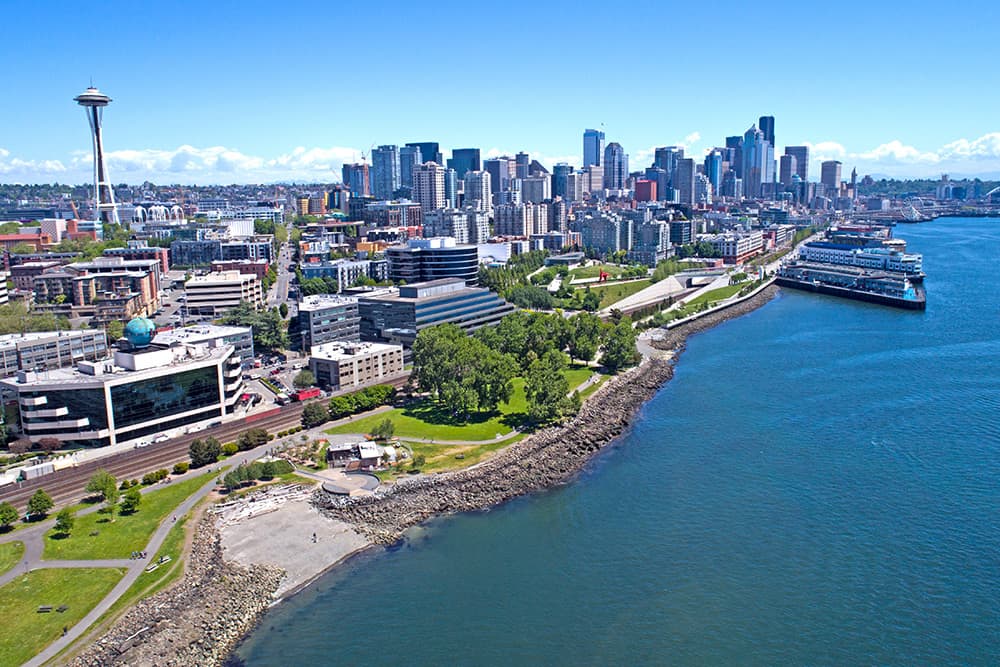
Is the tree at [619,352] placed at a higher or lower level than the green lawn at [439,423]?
higher

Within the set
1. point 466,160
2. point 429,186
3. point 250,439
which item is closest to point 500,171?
point 466,160

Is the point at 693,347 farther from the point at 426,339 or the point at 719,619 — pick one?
the point at 719,619

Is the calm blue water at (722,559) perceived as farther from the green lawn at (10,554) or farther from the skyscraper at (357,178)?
the skyscraper at (357,178)

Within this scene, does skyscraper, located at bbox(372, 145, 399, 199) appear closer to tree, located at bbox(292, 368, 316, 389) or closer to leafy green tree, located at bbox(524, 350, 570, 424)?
tree, located at bbox(292, 368, 316, 389)

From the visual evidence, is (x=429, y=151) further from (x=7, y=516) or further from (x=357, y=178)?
(x=7, y=516)

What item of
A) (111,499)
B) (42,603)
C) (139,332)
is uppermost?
(139,332)

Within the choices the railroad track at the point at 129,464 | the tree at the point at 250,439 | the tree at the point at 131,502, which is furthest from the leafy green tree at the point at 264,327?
the tree at the point at 131,502

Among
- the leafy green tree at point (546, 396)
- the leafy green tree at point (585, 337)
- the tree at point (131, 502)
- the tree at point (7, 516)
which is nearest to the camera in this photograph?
the tree at point (7, 516)
